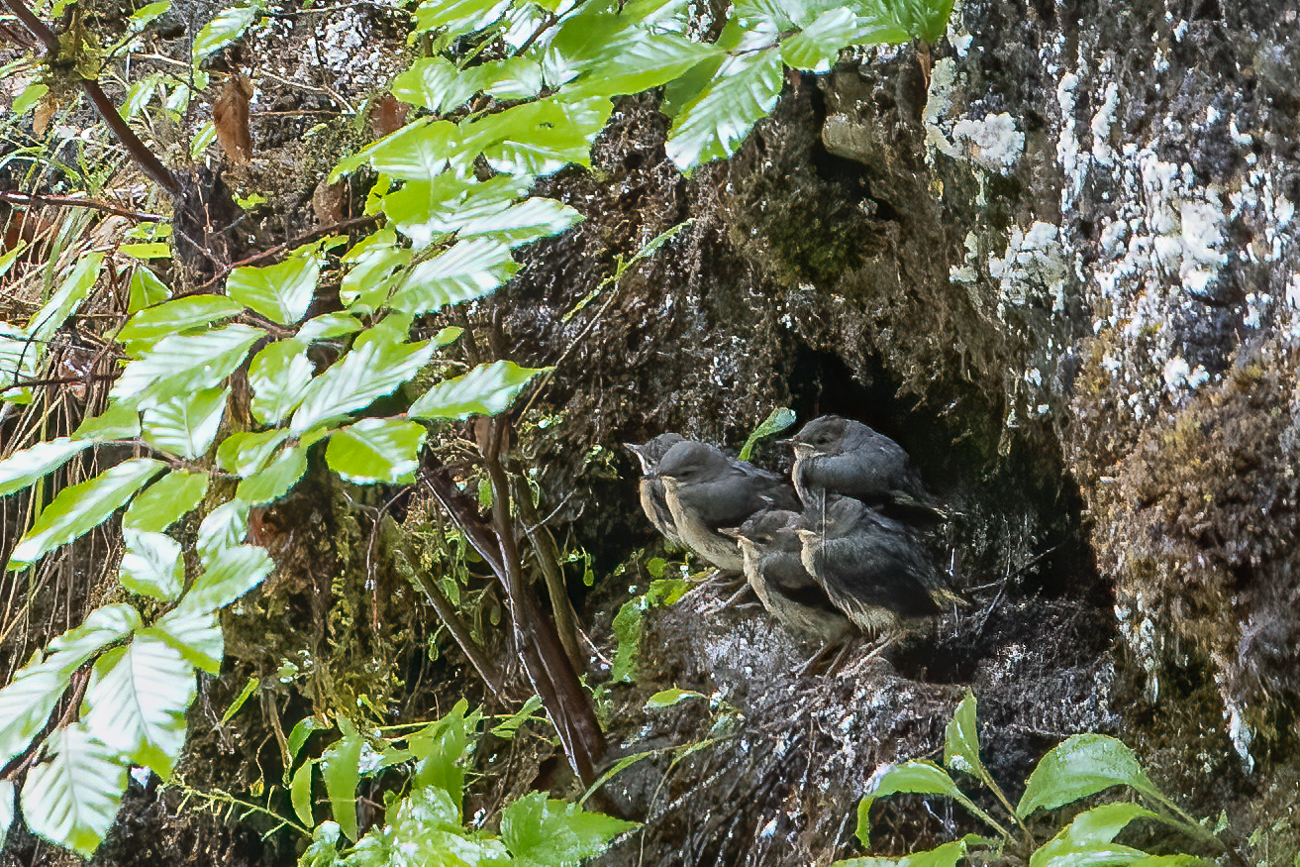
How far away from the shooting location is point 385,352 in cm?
81

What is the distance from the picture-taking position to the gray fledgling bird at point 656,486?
199 centimetres

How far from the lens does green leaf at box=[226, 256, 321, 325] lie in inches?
34.8

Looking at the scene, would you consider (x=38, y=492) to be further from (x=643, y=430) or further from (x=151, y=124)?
(x=643, y=430)

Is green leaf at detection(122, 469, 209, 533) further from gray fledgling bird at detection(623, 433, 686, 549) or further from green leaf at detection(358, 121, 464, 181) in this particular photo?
gray fledgling bird at detection(623, 433, 686, 549)

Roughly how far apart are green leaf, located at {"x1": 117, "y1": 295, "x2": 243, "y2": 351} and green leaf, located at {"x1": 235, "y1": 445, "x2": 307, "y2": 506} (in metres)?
0.22

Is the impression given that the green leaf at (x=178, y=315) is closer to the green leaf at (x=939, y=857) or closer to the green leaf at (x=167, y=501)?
the green leaf at (x=167, y=501)

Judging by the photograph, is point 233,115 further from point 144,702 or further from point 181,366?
point 144,702

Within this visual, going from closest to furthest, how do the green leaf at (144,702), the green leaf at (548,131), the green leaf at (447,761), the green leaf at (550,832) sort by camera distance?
the green leaf at (144,702) → the green leaf at (548,131) → the green leaf at (550,832) → the green leaf at (447,761)

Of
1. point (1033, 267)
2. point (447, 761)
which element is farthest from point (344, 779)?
point (1033, 267)

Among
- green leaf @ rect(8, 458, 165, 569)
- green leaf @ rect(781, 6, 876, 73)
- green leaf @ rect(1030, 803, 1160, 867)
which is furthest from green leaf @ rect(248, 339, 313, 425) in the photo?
green leaf @ rect(1030, 803, 1160, 867)

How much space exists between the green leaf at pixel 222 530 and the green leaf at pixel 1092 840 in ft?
2.65

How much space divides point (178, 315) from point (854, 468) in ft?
4.02

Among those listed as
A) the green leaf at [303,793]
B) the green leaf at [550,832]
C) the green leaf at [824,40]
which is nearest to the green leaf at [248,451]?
the green leaf at [824,40]

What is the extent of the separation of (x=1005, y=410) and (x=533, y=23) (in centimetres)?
97
